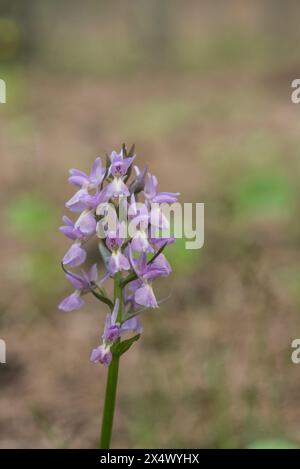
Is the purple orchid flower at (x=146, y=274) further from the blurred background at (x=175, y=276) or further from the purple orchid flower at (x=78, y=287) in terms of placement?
the blurred background at (x=175, y=276)

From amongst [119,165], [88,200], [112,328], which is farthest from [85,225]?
[112,328]

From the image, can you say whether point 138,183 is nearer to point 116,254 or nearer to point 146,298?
point 116,254

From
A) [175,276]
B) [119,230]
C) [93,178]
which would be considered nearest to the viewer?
[119,230]

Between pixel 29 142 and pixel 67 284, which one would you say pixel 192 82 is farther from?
pixel 67 284

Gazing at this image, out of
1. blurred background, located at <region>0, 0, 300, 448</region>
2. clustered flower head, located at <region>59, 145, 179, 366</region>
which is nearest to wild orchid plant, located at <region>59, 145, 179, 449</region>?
clustered flower head, located at <region>59, 145, 179, 366</region>

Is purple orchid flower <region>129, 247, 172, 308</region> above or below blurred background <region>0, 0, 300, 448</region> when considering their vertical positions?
below

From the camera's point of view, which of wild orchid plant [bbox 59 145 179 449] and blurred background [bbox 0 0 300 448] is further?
blurred background [bbox 0 0 300 448]

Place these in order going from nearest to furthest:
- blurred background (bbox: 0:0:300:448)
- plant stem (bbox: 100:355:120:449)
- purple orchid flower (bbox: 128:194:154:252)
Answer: purple orchid flower (bbox: 128:194:154:252) < plant stem (bbox: 100:355:120:449) < blurred background (bbox: 0:0:300:448)

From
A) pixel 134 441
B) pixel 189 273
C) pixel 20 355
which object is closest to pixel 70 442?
pixel 134 441

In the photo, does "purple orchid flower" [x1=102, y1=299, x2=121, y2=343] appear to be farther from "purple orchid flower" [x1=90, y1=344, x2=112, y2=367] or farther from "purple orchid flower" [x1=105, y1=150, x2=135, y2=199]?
"purple orchid flower" [x1=105, y1=150, x2=135, y2=199]
